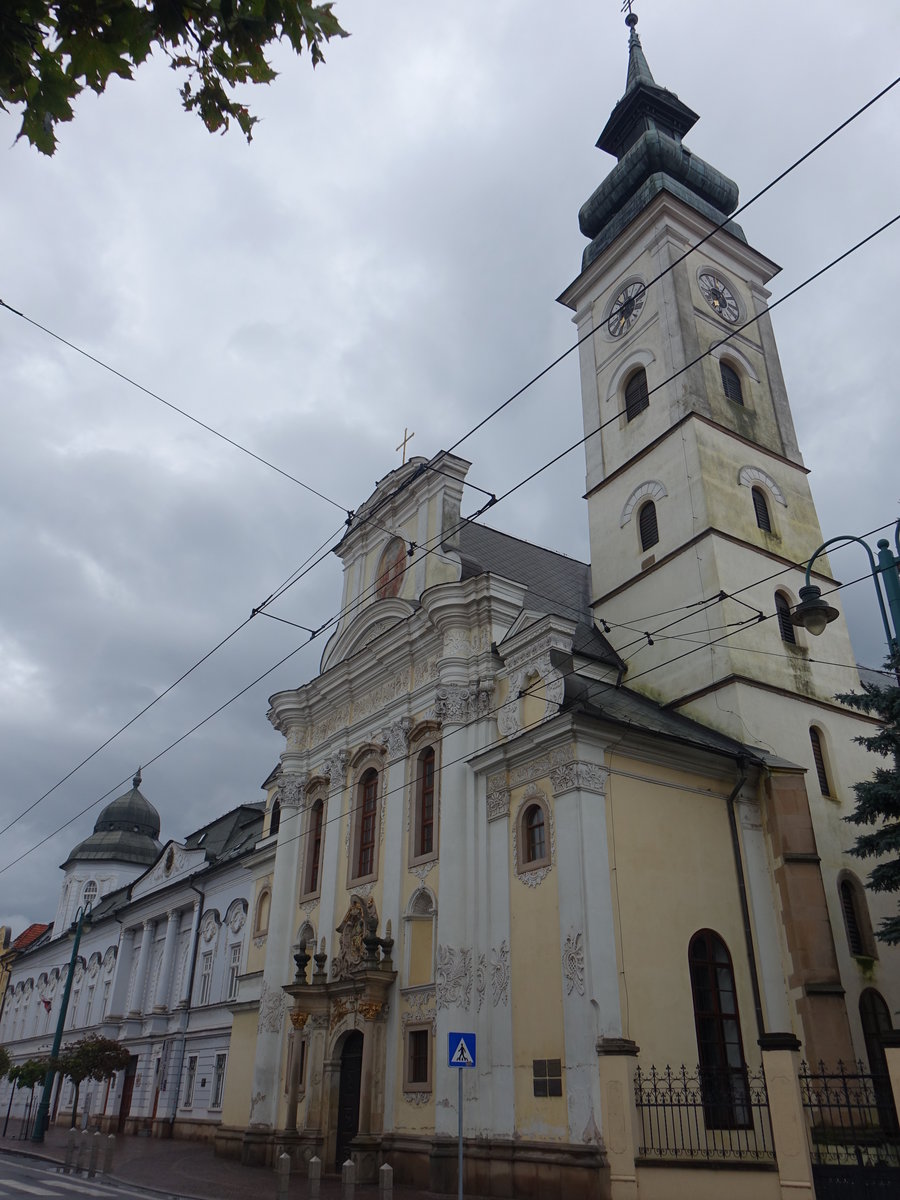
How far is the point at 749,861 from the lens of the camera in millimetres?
19141

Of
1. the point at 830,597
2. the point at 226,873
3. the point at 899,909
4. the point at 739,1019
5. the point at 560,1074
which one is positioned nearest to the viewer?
the point at 560,1074

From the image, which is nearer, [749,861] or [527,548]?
[749,861]

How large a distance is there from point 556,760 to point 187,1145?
20.4 meters

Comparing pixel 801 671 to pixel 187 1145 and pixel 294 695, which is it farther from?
pixel 187 1145

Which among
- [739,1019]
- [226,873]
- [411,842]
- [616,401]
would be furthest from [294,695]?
[739,1019]

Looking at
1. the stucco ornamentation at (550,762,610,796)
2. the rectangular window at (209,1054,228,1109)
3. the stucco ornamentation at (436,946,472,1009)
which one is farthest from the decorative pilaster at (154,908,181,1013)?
the stucco ornamentation at (550,762,610,796)

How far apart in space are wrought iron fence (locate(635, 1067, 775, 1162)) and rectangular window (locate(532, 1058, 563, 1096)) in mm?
1382

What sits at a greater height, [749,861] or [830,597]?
[830,597]

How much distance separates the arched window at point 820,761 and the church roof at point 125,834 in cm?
4744

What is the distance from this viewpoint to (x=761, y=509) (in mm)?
25172

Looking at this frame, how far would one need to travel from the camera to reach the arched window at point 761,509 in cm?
2487

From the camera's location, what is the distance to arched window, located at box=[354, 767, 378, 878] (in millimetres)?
23086

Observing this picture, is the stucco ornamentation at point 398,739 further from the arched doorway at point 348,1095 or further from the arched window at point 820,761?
the arched window at point 820,761

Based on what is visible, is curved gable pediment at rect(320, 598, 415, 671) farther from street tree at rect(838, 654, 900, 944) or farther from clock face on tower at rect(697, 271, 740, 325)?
clock face on tower at rect(697, 271, 740, 325)
